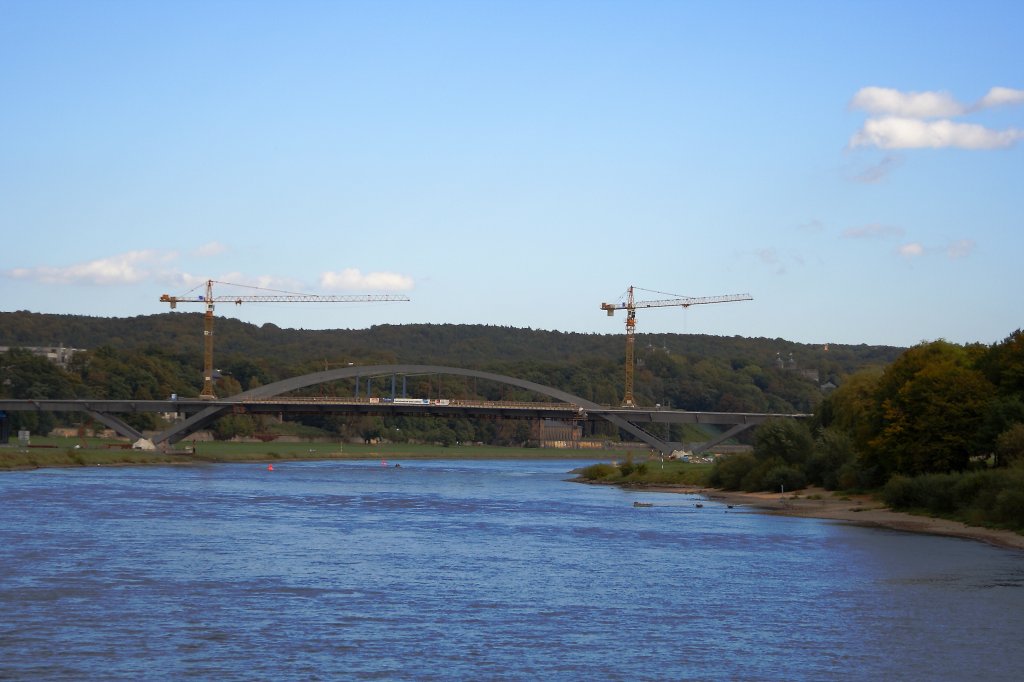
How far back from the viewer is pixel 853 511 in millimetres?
64812

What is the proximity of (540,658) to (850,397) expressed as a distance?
218 feet

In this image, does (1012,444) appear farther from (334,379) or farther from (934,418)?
(334,379)

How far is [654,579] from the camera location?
129 ft

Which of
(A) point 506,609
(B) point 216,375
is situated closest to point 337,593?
(A) point 506,609

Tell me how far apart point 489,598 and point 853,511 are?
114 feet

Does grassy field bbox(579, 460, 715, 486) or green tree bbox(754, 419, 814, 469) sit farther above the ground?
green tree bbox(754, 419, 814, 469)

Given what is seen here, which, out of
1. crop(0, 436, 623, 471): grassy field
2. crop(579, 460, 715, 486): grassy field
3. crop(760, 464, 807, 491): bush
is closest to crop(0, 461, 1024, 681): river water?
crop(760, 464, 807, 491): bush

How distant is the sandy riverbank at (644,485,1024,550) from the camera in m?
52.0

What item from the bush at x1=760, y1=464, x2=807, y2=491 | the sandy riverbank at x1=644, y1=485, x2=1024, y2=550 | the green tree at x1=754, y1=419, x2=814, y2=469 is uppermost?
the green tree at x1=754, y1=419, x2=814, y2=469

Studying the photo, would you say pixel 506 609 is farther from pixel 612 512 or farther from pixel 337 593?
pixel 612 512

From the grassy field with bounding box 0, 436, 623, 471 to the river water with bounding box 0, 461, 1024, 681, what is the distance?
5081 centimetres

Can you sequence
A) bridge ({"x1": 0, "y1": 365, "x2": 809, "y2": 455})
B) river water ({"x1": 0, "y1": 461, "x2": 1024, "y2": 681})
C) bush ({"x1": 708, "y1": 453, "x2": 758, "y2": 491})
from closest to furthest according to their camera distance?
river water ({"x1": 0, "y1": 461, "x2": 1024, "y2": 681}), bush ({"x1": 708, "y1": 453, "x2": 758, "y2": 491}), bridge ({"x1": 0, "y1": 365, "x2": 809, "y2": 455})

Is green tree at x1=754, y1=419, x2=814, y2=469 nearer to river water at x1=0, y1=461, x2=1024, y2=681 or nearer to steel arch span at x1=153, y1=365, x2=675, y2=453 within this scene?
river water at x1=0, y1=461, x2=1024, y2=681

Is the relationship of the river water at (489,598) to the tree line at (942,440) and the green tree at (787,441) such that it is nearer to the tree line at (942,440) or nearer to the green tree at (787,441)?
the tree line at (942,440)
